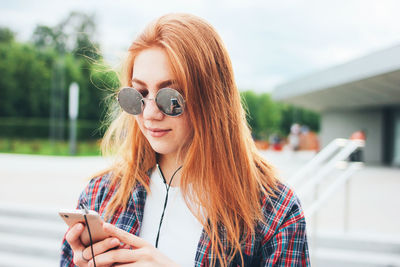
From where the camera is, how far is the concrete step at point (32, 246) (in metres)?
4.75

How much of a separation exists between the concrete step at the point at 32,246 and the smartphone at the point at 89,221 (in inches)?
158

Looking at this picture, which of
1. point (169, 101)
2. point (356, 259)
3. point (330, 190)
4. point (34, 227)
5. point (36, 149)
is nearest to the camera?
point (169, 101)

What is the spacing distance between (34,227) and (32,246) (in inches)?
15.5

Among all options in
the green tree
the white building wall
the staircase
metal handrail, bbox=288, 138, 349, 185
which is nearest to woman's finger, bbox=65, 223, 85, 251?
metal handrail, bbox=288, 138, 349, 185

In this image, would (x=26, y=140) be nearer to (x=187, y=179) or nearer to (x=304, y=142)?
(x=304, y=142)

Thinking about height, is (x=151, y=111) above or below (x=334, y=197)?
above

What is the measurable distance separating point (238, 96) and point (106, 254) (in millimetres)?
735

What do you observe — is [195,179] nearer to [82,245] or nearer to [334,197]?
[82,245]

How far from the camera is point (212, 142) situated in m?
1.35

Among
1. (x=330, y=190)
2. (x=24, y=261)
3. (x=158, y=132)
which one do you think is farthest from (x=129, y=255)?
(x=24, y=261)

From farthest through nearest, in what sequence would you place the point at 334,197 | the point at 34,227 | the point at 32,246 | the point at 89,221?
the point at 334,197 < the point at 34,227 < the point at 32,246 < the point at 89,221

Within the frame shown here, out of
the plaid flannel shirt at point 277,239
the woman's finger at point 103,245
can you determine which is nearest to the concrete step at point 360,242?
the plaid flannel shirt at point 277,239

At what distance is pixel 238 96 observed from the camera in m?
1.43

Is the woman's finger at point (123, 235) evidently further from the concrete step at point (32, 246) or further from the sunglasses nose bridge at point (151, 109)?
the concrete step at point (32, 246)
